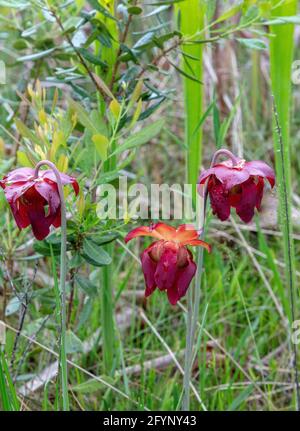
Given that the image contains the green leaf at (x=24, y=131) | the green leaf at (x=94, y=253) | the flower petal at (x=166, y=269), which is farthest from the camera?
the green leaf at (x=94, y=253)

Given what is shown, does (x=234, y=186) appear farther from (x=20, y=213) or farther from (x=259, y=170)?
(x=20, y=213)

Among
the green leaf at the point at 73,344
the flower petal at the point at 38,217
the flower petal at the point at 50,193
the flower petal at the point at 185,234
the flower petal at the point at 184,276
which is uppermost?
the flower petal at the point at 50,193

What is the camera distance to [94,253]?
1188 millimetres

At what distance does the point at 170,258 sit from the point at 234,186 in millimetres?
132

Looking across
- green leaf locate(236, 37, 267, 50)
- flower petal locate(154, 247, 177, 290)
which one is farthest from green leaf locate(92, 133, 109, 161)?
green leaf locate(236, 37, 267, 50)

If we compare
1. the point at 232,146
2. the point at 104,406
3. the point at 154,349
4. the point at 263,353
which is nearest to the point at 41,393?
the point at 104,406

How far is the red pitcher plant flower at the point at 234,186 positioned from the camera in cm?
90

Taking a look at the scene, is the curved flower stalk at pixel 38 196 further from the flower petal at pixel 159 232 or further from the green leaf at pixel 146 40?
the green leaf at pixel 146 40

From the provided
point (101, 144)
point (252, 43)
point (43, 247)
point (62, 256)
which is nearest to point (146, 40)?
point (252, 43)

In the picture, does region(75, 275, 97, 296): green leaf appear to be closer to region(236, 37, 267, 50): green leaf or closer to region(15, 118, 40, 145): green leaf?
region(15, 118, 40, 145): green leaf

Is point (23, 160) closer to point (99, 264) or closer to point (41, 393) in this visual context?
point (99, 264)

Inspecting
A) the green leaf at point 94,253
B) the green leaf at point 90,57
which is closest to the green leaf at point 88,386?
the green leaf at point 94,253

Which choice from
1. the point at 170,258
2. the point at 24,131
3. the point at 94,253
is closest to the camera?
the point at 170,258

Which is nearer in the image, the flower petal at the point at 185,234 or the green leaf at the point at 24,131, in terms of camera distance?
the flower petal at the point at 185,234
